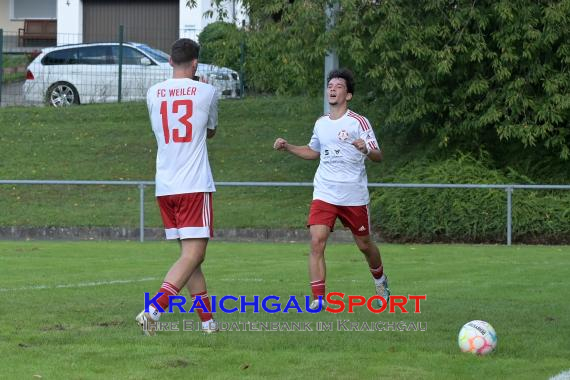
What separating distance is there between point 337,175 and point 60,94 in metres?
22.9

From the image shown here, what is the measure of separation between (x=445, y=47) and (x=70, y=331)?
1398 centimetres

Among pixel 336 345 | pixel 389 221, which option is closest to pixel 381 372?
pixel 336 345

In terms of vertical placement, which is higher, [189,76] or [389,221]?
[189,76]

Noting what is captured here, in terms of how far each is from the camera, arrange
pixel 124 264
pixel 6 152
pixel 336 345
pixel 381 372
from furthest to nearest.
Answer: pixel 6 152
pixel 124 264
pixel 336 345
pixel 381 372

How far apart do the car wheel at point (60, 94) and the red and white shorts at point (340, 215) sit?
2250 cm

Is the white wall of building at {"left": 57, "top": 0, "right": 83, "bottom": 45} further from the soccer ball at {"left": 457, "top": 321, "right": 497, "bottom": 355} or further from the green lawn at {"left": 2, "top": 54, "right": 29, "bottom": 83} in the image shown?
the soccer ball at {"left": 457, "top": 321, "right": 497, "bottom": 355}

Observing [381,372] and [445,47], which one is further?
[445,47]

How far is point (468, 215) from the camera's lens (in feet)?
69.7

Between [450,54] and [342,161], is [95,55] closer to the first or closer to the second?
[450,54]

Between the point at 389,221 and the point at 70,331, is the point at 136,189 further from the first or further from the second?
the point at 70,331

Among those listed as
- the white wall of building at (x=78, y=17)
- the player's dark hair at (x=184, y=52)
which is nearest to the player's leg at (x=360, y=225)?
the player's dark hair at (x=184, y=52)

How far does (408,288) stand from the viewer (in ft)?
40.1

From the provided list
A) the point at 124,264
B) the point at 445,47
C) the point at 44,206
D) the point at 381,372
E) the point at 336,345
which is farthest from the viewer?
the point at 44,206

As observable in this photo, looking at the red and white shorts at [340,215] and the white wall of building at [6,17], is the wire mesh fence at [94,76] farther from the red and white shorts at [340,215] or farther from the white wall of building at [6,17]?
the red and white shorts at [340,215]
